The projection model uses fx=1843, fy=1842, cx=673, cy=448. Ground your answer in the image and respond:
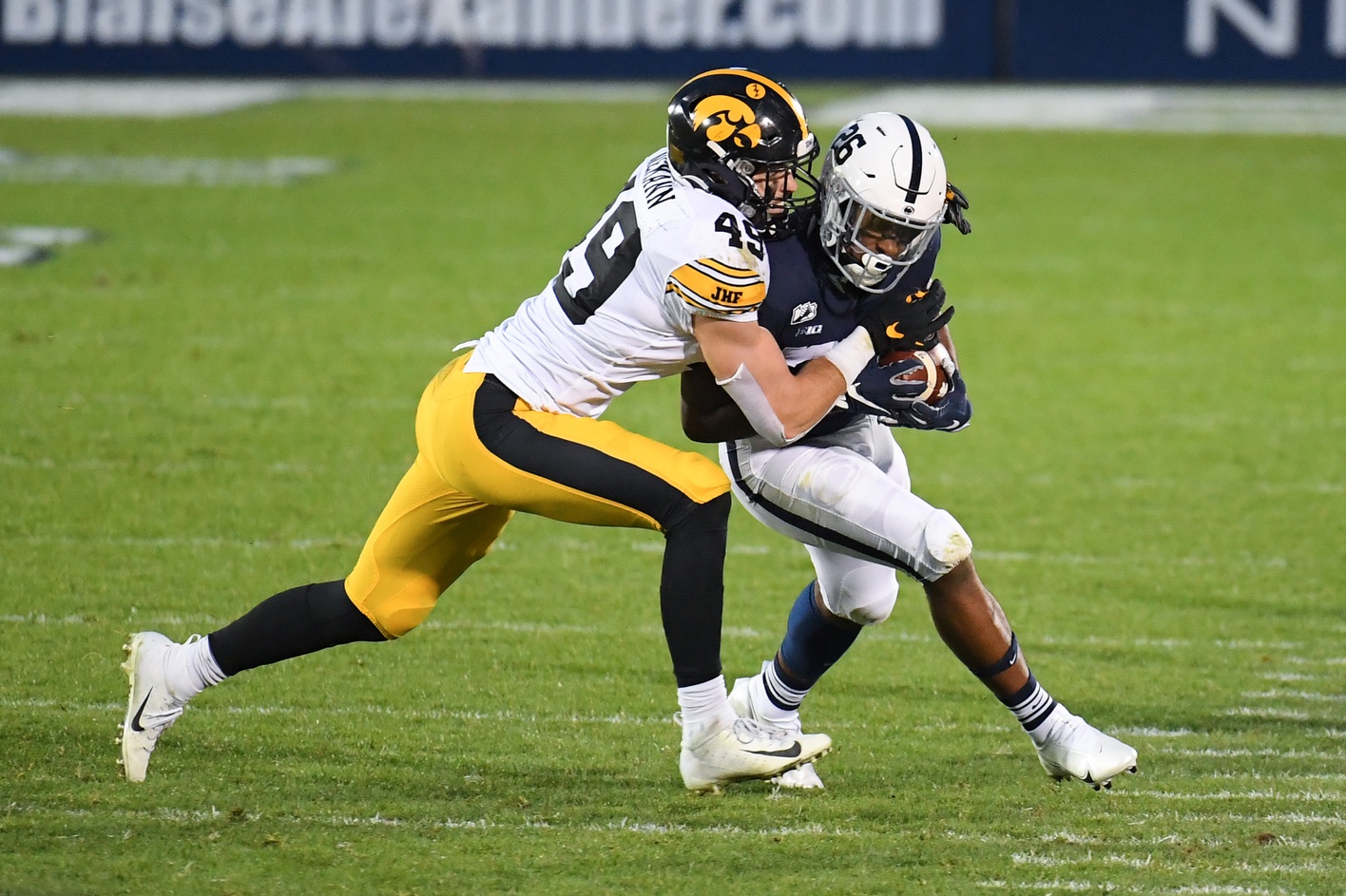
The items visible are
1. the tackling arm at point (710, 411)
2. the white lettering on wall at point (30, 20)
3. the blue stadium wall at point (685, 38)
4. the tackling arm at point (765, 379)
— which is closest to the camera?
the tackling arm at point (765, 379)

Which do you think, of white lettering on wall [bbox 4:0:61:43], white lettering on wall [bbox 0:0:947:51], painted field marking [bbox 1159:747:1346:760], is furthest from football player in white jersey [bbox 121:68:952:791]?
white lettering on wall [bbox 4:0:61:43]

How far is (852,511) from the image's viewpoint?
3643mm

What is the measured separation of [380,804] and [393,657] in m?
1.21

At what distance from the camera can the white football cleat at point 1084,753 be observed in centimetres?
370

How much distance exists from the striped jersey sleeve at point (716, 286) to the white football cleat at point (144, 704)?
1.34 m

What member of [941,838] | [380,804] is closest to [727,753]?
[941,838]

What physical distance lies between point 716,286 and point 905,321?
444 millimetres

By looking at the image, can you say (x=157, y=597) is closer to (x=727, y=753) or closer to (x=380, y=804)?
(x=380, y=804)

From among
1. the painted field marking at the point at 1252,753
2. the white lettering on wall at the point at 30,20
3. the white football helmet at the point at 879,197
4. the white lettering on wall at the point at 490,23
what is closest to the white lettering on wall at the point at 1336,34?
the white lettering on wall at the point at 490,23

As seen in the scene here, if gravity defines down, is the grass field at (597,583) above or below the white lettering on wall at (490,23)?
below

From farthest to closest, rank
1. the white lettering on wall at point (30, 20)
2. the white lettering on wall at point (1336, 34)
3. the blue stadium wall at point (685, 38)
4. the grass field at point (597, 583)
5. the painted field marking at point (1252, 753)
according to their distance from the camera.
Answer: the white lettering on wall at point (30, 20)
the blue stadium wall at point (685, 38)
the white lettering on wall at point (1336, 34)
the painted field marking at point (1252, 753)
the grass field at point (597, 583)

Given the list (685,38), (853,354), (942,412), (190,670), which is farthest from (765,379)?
(685,38)

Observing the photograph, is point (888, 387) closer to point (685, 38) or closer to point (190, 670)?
point (190, 670)

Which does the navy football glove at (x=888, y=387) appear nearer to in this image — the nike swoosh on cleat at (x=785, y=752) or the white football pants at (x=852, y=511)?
the white football pants at (x=852, y=511)
